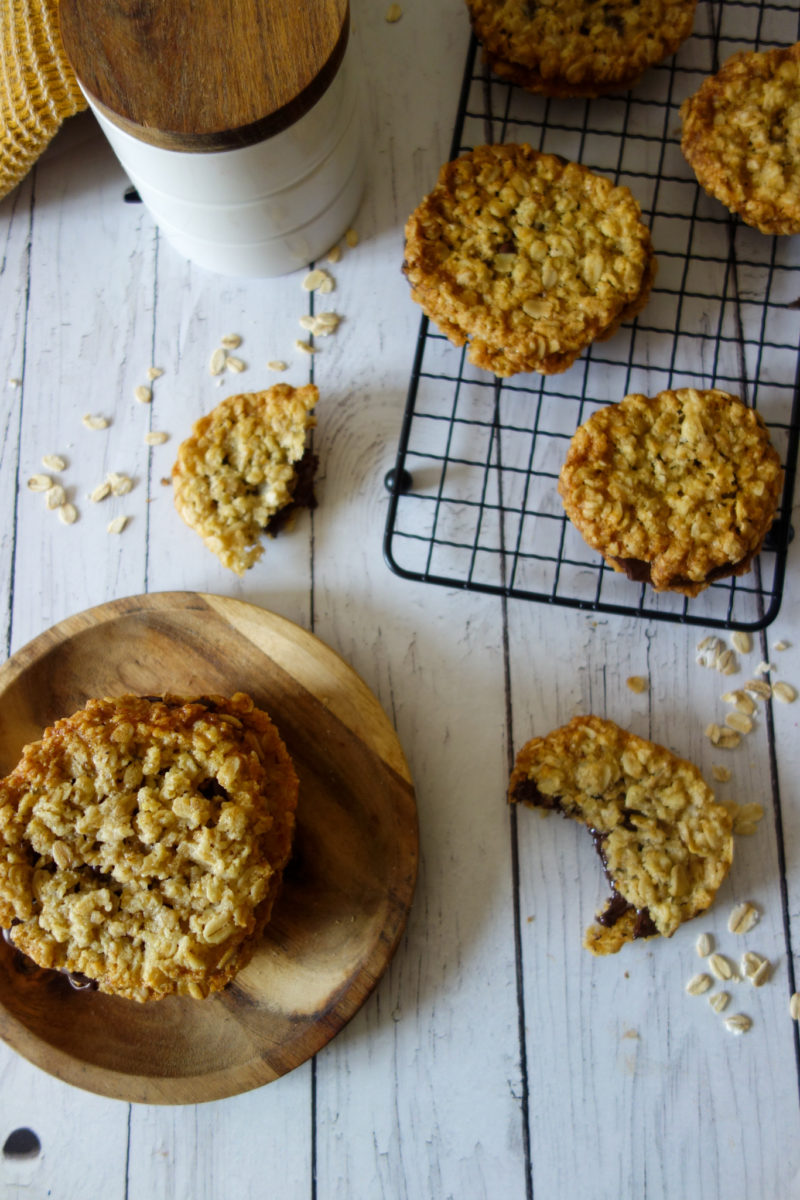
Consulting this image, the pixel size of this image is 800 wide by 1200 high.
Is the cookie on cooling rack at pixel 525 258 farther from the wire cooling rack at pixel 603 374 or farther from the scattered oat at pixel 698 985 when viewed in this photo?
the scattered oat at pixel 698 985

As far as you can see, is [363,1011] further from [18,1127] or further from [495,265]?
[495,265]

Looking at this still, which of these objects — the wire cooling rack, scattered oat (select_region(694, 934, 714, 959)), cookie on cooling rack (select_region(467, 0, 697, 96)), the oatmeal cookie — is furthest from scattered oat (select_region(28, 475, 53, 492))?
scattered oat (select_region(694, 934, 714, 959))

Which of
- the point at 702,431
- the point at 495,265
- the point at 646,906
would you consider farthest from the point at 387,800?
the point at 495,265

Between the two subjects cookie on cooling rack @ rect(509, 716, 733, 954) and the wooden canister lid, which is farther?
cookie on cooling rack @ rect(509, 716, 733, 954)

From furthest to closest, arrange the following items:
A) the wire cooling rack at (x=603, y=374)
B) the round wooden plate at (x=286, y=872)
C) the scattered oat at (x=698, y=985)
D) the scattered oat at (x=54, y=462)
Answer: the scattered oat at (x=54, y=462), the wire cooling rack at (x=603, y=374), the scattered oat at (x=698, y=985), the round wooden plate at (x=286, y=872)

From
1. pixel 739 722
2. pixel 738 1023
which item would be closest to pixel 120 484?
pixel 739 722

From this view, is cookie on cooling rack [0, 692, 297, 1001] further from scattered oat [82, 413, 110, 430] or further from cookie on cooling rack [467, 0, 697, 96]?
cookie on cooling rack [467, 0, 697, 96]

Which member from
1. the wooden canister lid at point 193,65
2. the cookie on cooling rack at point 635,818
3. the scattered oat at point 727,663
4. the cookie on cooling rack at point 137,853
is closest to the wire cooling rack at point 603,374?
the scattered oat at point 727,663
